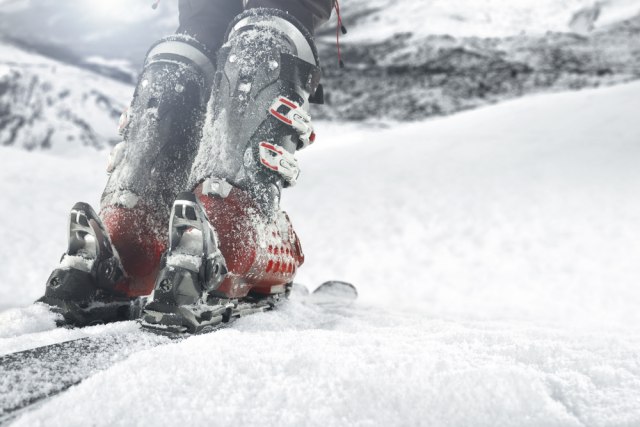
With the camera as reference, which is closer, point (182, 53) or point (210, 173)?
point (210, 173)

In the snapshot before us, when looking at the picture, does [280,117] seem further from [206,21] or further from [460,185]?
[460,185]

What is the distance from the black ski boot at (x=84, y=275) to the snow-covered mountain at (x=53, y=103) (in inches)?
256

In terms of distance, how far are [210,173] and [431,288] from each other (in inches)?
46.9

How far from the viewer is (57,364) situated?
1.51 ft

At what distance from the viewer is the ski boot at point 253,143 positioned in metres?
0.78

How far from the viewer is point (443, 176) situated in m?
2.79

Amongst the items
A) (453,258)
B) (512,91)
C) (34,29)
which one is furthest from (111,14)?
(453,258)

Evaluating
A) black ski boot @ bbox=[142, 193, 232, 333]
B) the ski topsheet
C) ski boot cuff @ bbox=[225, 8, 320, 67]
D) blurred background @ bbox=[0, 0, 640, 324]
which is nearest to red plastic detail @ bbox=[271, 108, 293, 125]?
ski boot cuff @ bbox=[225, 8, 320, 67]

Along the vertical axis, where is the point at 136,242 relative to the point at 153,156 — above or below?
below

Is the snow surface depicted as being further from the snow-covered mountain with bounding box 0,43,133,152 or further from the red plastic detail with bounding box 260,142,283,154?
the snow-covered mountain with bounding box 0,43,133,152

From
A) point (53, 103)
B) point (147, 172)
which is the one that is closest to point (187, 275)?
point (147, 172)

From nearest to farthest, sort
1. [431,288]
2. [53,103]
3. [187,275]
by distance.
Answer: [187,275] → [431,288] → [53,103]

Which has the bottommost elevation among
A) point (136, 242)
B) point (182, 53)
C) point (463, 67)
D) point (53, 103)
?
point (136, 242)

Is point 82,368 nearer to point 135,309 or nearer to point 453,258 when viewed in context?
point 135,309
